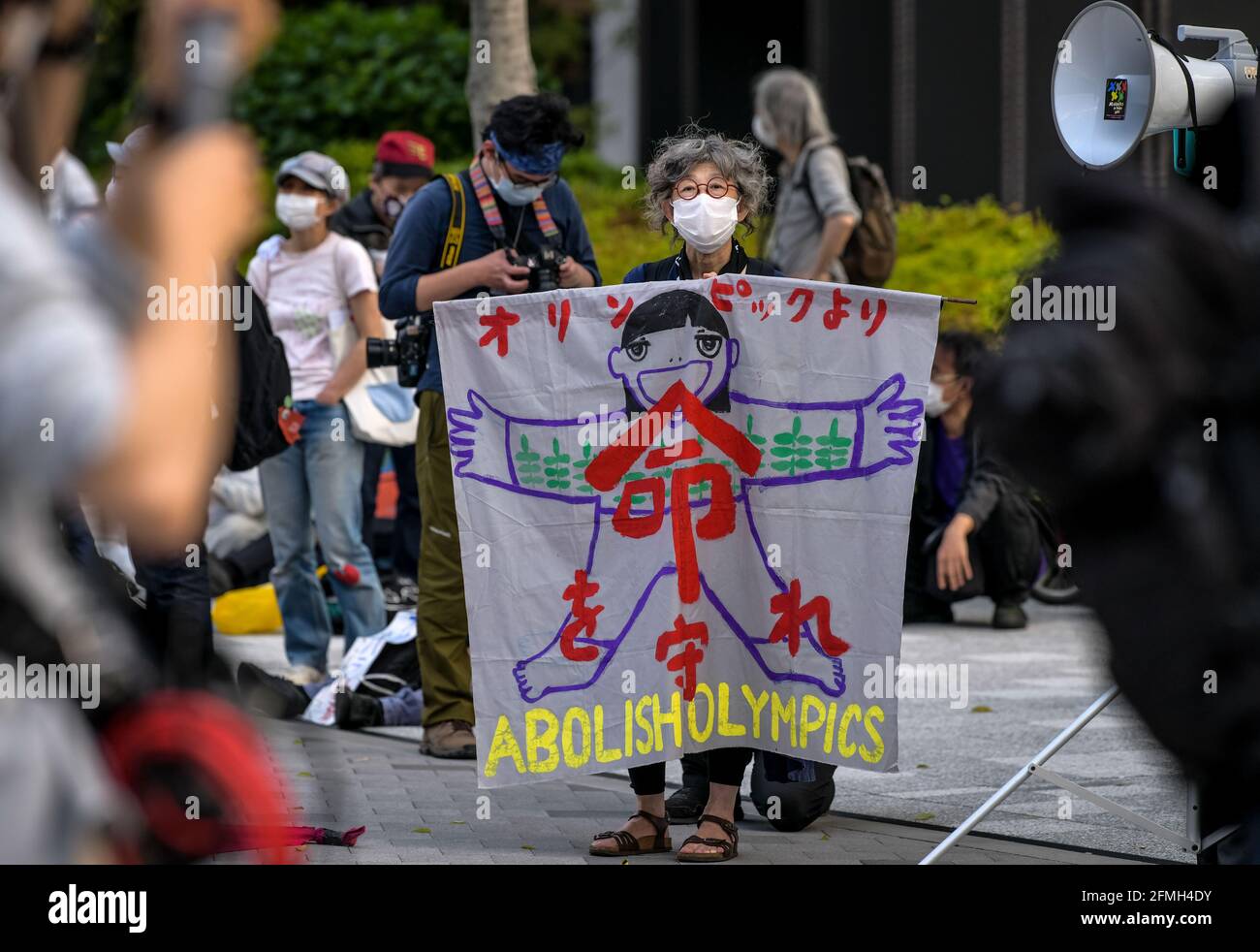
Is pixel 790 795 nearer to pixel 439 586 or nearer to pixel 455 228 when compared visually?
pixel 439 586

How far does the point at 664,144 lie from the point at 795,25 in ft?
51.8

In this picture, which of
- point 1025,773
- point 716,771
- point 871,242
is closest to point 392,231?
point 871,242

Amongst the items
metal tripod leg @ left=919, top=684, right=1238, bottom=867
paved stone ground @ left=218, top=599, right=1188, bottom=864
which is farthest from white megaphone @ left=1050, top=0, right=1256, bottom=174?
paved stone ground @ left=218, top=599, right=1188, bottom=864

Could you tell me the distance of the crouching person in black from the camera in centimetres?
965

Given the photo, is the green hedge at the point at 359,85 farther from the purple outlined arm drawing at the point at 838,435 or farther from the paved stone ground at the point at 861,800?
the purple outlined arm drawing at the point at 838,435

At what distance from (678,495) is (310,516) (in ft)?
11.1

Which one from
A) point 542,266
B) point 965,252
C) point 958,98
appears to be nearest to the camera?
point 542,266

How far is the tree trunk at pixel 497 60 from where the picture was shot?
12.3 m

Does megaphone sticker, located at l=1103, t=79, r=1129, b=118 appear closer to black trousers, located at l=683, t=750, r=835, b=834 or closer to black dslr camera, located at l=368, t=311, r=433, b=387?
black trousers, located at l=683, t=750, r=835, b=834

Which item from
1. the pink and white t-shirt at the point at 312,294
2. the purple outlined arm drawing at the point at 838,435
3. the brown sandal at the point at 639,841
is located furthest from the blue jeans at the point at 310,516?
the purple outlined arm drawing at the point at 838,435

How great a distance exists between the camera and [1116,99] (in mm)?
4660

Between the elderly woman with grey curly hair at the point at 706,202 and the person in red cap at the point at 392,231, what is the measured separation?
430 cm

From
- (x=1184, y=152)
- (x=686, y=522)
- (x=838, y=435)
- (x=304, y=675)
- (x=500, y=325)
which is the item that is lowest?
(x=304, y=675)
